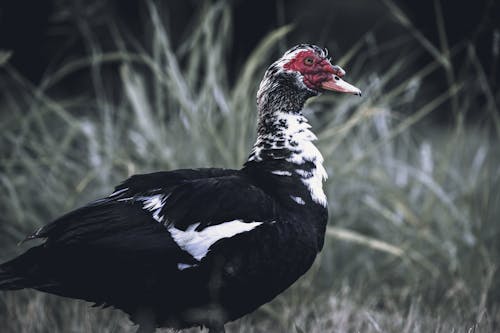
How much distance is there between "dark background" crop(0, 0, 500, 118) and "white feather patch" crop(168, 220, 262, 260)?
9.97 feet

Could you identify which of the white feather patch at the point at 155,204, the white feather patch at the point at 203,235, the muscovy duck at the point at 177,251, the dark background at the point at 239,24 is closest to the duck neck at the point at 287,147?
the muscovy duck at the point at 177,251

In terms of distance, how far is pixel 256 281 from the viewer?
3.05m

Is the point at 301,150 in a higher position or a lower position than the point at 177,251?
higher

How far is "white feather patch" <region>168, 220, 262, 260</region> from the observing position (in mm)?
2994

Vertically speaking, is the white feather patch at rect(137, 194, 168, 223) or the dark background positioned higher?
the dark background

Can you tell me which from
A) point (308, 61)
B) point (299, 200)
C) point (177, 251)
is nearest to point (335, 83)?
point (308, 61)

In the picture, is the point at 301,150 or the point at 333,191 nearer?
the point at 301,150

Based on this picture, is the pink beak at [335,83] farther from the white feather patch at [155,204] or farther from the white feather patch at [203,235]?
the white feather patch at [155,204]

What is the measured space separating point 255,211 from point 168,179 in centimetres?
42

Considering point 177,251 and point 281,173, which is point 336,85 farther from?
point 177,251

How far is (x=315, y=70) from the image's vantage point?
3.53m

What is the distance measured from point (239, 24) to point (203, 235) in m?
5.60

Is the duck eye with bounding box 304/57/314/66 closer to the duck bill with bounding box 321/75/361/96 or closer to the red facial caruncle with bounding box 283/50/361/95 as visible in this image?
the red facial caruncle with bounding box 283/50/361/95

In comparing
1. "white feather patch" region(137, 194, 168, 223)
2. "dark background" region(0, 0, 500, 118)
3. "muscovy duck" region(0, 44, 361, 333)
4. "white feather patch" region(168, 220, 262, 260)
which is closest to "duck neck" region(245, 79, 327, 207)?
"muscovy duck" region(0, 44, 361, 333)
